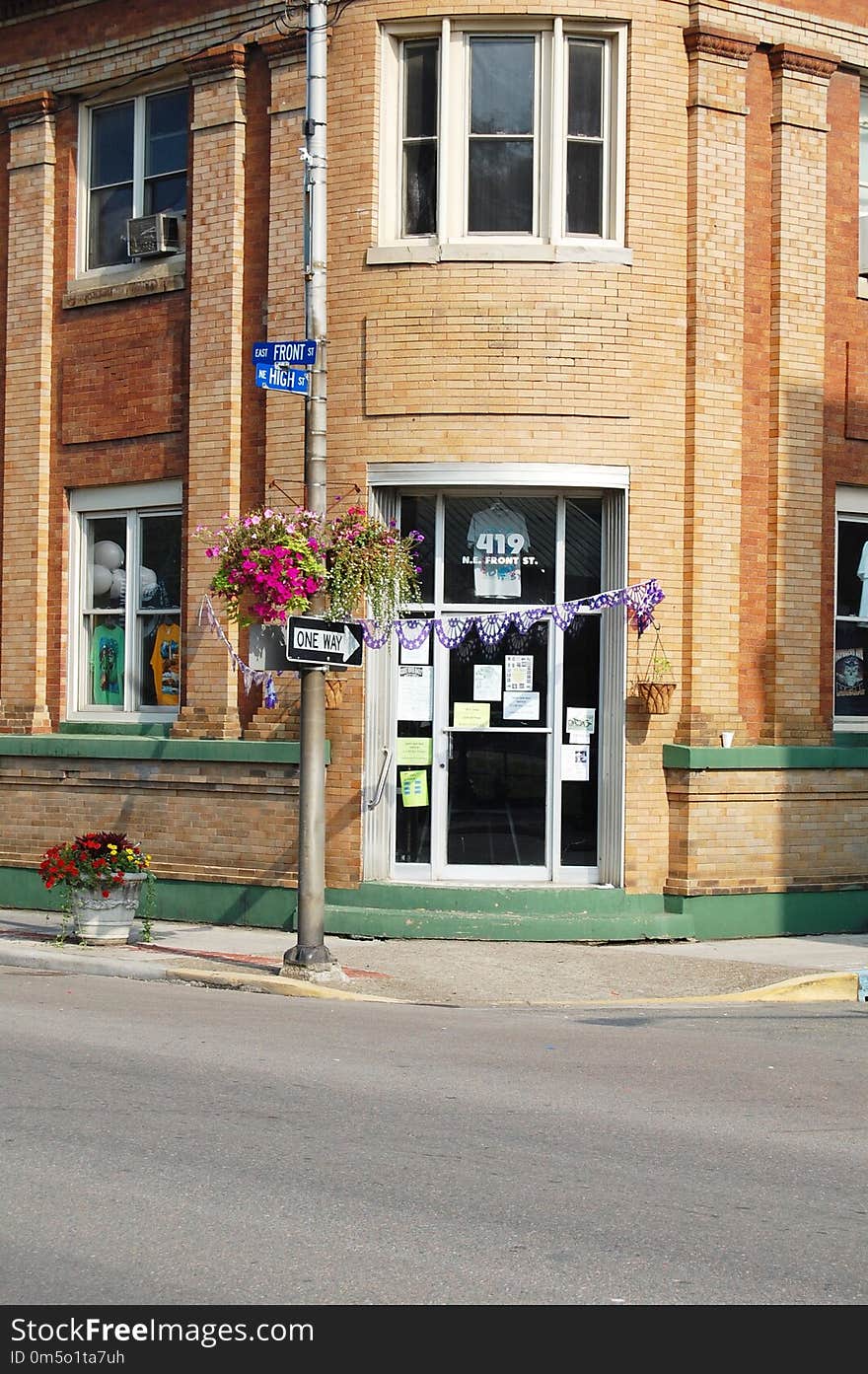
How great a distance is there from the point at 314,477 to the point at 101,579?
17.7 feet

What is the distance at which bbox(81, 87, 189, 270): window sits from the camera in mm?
16875

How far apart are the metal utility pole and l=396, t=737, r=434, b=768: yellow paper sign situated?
7.61 ft

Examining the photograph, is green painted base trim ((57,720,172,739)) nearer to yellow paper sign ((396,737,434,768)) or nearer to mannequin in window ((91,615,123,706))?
mannequin in window ((91,615,123,706))

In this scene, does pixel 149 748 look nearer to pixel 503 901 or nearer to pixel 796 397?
pixel 503 901

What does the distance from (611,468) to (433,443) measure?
5.10 ft

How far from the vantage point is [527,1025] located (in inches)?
439

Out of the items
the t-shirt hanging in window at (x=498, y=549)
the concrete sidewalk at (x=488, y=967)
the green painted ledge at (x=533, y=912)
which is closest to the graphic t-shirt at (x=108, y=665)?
the green painted ledge at (x=533, y=912)

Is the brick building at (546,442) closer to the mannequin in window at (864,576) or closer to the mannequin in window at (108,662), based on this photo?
the mannequin in window at (864,576)

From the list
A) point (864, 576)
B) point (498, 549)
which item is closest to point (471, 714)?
point (498, 549)

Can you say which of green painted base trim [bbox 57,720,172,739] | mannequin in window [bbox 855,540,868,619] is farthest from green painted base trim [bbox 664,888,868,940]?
green painted base trim [bbox 57,720,172,739]

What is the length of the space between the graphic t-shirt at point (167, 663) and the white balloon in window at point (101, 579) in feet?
3.03

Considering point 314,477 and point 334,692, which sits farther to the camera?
point 334,692

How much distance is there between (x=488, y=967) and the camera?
43.9 feet
